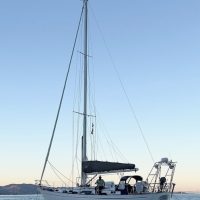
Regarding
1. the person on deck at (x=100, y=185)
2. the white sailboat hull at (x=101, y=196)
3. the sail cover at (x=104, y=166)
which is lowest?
the white sailboat hull at (x=101, y=196)

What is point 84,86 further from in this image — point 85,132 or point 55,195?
point 55,195

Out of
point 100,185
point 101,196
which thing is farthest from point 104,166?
point 101,196

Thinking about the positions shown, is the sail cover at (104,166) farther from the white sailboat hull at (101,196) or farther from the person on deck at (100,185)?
the white sailboat hull at (101,196)

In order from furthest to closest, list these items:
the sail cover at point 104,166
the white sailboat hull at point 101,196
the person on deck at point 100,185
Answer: the sail cover at point 104,166
the person on deck at point 100,185
the white sailboat hull at point 101,196

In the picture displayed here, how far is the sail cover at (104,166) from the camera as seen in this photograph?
150 feet

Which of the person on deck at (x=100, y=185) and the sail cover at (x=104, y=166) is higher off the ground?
the sail cover at (x=104, y=166)

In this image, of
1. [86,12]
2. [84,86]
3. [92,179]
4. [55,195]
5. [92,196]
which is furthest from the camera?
[86,12]

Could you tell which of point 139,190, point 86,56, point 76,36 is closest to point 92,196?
point 139,190

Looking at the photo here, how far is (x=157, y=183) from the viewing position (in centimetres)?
4422

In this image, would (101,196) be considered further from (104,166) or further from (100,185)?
(104,166)

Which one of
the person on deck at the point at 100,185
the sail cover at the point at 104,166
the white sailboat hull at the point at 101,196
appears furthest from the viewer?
the sail cover at the point at 104,166

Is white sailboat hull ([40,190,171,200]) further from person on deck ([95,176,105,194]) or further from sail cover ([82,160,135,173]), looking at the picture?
sail cover ([82,160,135,173])

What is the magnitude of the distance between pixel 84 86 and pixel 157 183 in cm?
1340

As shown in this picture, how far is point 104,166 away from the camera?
151ft
